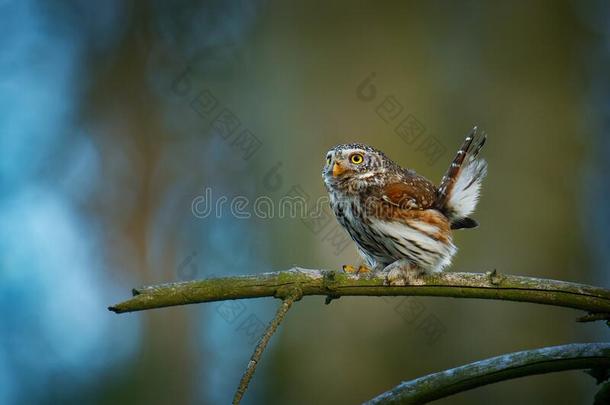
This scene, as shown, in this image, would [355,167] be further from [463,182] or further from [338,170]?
[463,182]

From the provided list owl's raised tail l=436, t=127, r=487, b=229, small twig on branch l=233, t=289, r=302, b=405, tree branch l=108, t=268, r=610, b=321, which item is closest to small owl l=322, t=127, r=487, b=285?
owl's raised tail l=436, t=127, r=487, b=229

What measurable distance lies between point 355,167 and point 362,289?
1.36m

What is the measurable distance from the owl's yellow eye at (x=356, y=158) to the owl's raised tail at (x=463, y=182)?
21.7 inches

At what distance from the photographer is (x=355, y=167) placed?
3959 mm

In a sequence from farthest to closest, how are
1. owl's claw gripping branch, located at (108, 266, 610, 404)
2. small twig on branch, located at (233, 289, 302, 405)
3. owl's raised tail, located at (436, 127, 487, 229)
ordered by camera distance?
owl's raised tail, located at (436, 127, 487, 229)
owl's claw gripping branch, located at (108, 266, 610, 404)
small twig on branch, located at (233, 289, 302, 405)

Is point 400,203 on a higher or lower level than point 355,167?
lower

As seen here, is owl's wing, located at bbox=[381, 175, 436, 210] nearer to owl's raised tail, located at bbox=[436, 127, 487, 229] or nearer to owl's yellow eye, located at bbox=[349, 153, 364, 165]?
owl's raised tail, located at bbox=[436, 127, 487, 229]

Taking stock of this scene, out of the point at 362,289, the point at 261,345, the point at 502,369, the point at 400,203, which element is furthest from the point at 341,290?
the point at 400,203

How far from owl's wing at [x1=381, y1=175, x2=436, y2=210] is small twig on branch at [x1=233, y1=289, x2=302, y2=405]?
150 centimetres

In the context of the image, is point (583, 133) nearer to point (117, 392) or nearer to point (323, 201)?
point (323, 201)

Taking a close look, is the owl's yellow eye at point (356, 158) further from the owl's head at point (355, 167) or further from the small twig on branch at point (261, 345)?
the small twig on branch at point (261, 345)

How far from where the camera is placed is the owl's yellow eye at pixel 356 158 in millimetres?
3949

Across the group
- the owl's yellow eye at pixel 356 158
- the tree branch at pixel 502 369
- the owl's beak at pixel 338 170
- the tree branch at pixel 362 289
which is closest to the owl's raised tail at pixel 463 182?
the owl's yellow eye at pixel 356 158

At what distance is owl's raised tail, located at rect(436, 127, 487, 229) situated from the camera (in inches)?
152
